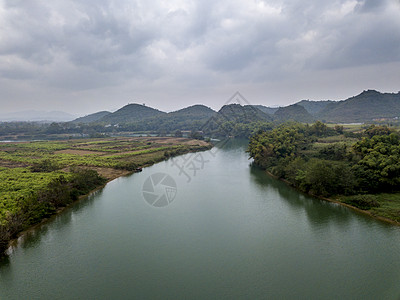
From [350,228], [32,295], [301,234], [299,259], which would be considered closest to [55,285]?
[32,295]

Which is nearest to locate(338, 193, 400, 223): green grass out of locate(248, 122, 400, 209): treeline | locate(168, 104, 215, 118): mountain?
locate(248, 122, 400, 209): treeline

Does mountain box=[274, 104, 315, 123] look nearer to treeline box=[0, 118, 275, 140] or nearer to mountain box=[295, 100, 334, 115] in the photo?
treeline box=[0, 118, 275, 140]

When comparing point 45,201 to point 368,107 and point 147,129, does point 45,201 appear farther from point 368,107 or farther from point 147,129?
point 368,107

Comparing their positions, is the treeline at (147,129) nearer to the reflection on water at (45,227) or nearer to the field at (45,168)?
the field at (45,168)

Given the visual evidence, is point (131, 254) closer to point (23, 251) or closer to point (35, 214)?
point (23, 251)

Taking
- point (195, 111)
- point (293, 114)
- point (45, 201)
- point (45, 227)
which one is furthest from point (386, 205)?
point (195, 111)

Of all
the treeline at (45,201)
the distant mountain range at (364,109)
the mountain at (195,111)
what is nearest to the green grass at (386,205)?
the treeline at (45,201)

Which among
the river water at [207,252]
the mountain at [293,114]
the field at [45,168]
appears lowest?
the river water at [207,252]
